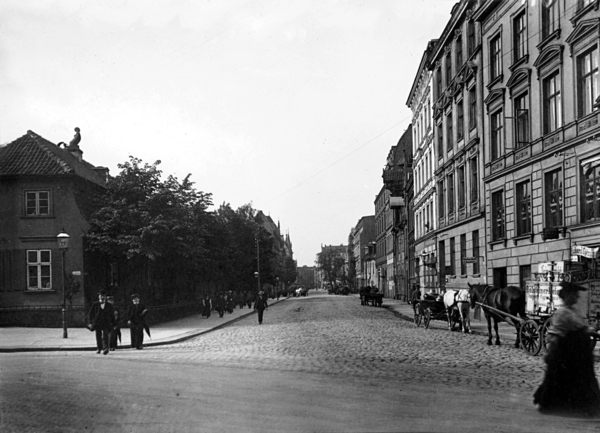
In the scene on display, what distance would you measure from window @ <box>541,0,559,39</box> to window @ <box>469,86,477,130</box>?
8.50 metres

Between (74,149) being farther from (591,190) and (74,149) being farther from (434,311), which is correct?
(591,190)

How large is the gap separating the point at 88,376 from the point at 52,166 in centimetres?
2054

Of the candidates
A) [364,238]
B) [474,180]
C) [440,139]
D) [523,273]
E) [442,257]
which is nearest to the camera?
[523,273]

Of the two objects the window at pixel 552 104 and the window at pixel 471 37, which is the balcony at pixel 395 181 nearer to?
the window at pixel 471 37

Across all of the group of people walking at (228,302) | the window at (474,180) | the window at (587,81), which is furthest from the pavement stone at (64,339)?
the window at (587,81)

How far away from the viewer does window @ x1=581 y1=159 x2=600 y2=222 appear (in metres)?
18.6

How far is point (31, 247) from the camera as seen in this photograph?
1195 inches

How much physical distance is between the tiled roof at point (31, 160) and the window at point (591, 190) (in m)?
21.5

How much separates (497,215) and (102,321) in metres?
17.4

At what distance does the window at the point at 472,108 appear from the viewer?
30.7 m

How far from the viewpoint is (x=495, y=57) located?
90.2 feet

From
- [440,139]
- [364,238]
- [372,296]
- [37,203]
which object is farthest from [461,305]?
[364,238]

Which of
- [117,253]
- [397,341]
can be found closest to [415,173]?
[117,253]

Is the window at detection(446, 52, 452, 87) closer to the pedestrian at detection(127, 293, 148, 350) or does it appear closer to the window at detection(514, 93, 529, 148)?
the window at detection(514, 93, 529, 148)
